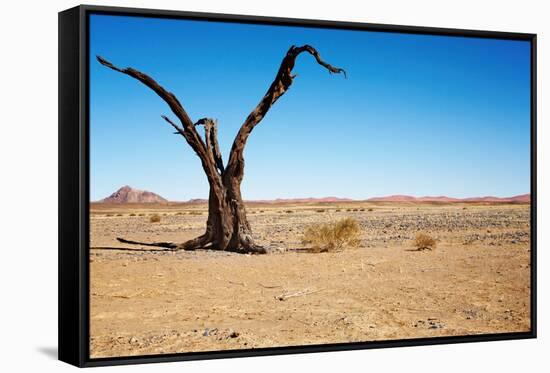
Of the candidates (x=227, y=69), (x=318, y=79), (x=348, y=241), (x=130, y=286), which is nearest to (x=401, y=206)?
(x=348, y=241)

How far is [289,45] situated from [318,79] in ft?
1.73

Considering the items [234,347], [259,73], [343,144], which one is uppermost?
[259,73]

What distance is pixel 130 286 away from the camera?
10.8 m

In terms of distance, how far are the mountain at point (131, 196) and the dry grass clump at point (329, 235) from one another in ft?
5.71

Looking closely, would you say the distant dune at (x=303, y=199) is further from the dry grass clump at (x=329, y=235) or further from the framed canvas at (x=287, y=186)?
the dry grass clump at (x=329, y=235)

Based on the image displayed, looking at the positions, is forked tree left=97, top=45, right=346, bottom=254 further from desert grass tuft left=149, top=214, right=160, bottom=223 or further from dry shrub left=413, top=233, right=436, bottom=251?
dry shrub left=413, top=233, right=436, bottom=251

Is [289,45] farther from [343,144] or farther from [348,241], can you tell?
[348,241]

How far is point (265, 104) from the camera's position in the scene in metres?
11.5

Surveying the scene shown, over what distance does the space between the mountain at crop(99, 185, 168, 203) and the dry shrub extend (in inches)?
120

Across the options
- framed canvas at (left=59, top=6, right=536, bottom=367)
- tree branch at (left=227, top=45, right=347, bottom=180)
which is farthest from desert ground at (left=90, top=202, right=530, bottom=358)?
tree branch at (left=227, top=45, right=347, bottom=180)

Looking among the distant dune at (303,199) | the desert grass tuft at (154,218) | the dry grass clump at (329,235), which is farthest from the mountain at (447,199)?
the desert grass tuft at (154,218)

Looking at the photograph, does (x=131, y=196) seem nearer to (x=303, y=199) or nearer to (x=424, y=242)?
(x=303, y=199)

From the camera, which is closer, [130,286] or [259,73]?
[130,286]

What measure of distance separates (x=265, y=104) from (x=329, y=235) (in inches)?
62.5
